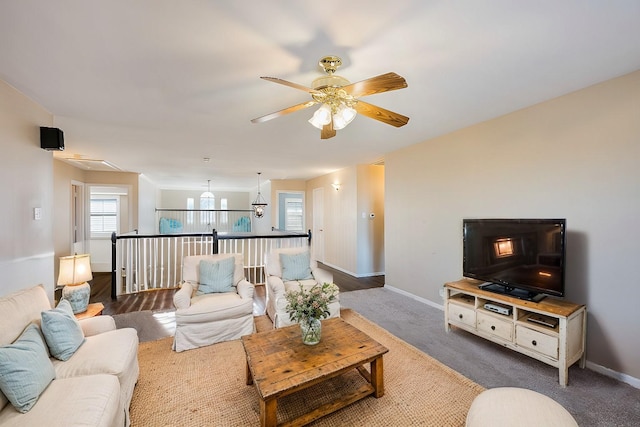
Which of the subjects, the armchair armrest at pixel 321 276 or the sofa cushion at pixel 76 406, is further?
the armchair armrest at pixel 321 276

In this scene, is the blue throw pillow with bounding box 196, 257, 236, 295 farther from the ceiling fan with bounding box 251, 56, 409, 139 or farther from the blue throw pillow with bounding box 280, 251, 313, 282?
the ceiling fan with bounding box 251, 56, 409, 139

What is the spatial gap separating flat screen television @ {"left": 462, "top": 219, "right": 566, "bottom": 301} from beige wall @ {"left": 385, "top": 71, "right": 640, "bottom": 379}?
0.93 ft

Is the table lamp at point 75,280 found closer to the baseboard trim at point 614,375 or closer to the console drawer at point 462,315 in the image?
the console drawer at point 462,315

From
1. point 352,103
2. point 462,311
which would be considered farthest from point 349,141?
point 462,311

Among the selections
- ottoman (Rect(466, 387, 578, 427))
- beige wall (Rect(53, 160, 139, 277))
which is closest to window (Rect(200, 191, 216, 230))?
beige wall (Rect(53, 160, 139, 277))

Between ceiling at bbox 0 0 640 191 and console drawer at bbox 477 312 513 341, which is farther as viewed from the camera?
console drawer at bbox 477 312 513 341

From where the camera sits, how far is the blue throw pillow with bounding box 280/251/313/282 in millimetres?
Result: 3404

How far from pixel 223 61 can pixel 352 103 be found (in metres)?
0.94

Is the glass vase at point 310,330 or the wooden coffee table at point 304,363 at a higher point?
the glass vase at point 310,330

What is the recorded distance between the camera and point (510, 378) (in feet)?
7.14

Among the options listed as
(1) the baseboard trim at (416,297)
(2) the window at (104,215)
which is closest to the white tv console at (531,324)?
(1) the baseboard trim at (416,297)

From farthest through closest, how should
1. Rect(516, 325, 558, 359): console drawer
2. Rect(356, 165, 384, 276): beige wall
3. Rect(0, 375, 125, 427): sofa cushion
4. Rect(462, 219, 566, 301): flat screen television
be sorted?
Rect(356, 165, 384, 276): beige wall
Rect(462, 219, 566, 301): flat screen television
Rect(516, 325, 558, 359): console drawer
Rect(0, 375, 125, 427): sofa cushion

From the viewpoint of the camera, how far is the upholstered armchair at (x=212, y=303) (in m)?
2.57

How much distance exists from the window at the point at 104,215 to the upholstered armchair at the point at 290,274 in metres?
5.67
